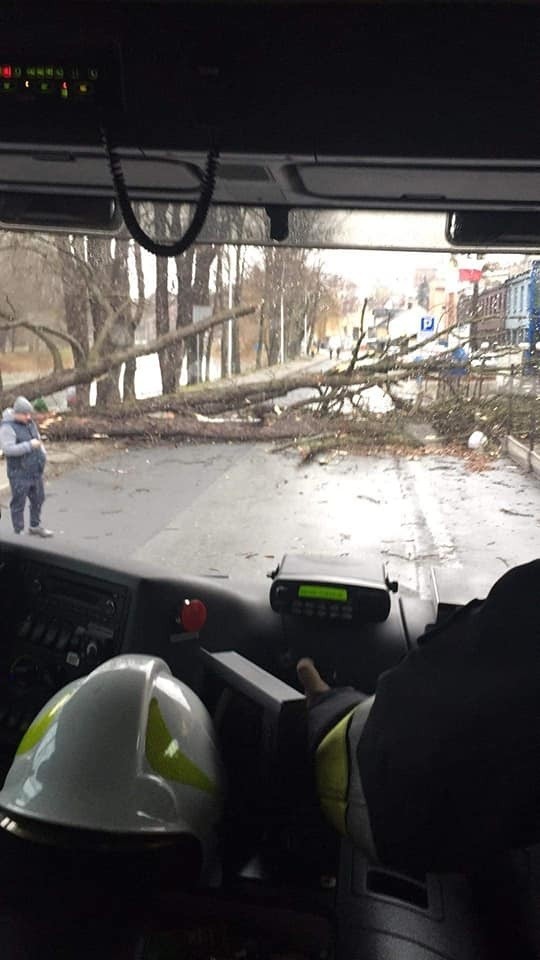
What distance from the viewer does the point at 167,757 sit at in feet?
5.27

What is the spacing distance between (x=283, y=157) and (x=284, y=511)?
1.21 metres

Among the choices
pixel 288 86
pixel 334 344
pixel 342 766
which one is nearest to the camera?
pixel 342 766

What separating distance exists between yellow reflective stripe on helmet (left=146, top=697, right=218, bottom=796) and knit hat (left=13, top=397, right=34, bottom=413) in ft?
4.05

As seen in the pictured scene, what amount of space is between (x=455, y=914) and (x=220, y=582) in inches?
40.4

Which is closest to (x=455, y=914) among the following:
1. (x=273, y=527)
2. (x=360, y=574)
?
(x=360, y=574)

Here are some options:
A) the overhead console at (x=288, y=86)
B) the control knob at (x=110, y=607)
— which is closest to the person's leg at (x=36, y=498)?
the control knob at (x=110, y=607)

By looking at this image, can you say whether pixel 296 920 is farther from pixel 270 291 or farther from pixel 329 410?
pixel 270 291

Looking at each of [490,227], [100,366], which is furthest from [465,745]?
[100,366]

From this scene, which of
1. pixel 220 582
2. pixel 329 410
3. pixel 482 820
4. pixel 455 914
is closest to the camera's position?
pixel 482 820

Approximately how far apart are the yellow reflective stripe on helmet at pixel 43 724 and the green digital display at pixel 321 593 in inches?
30.9

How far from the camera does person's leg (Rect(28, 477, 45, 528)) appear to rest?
9.09 ft

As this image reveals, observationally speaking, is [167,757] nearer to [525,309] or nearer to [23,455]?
[23,455]

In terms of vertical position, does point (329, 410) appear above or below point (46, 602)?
above

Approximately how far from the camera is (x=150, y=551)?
2787mm
